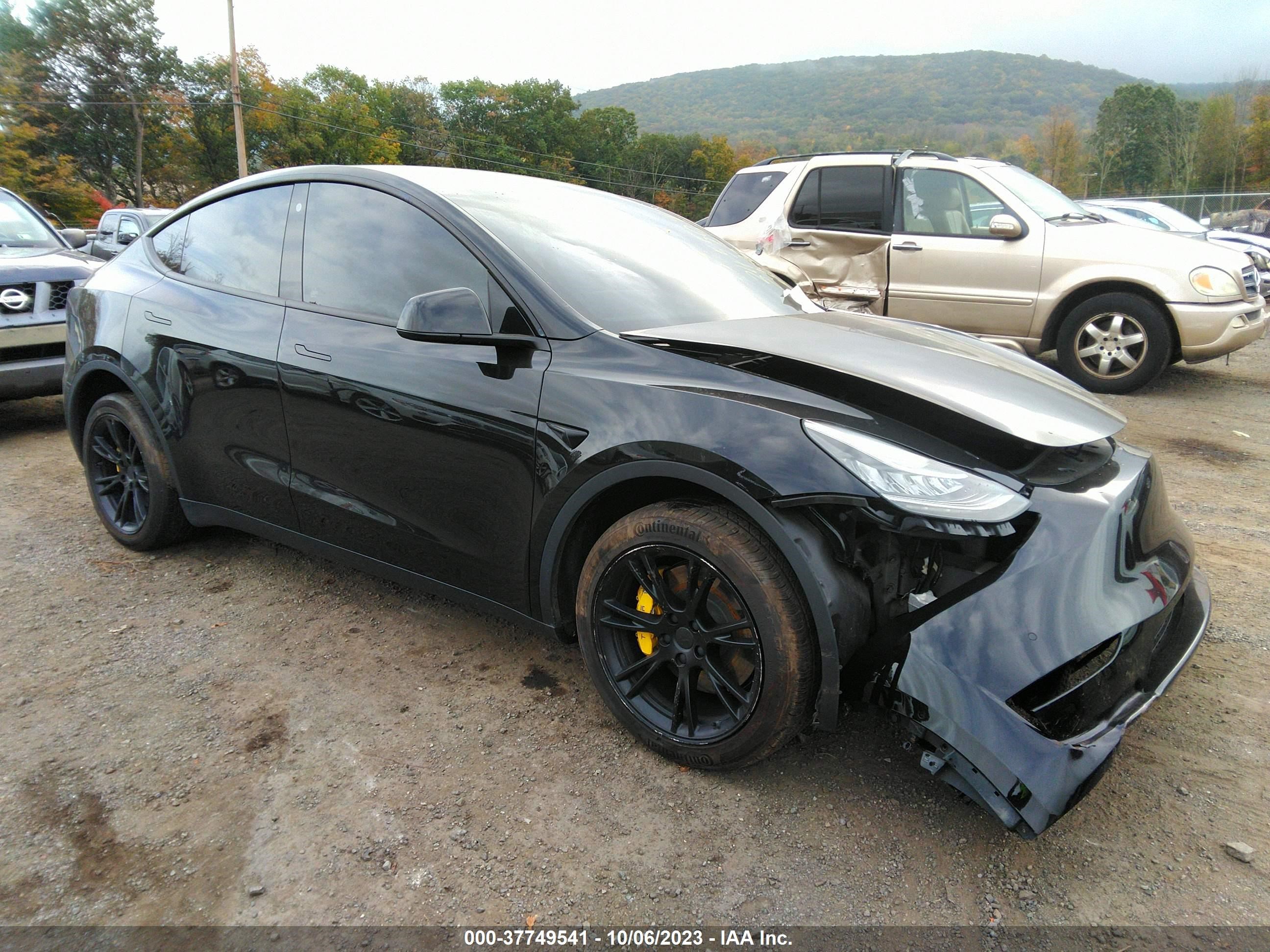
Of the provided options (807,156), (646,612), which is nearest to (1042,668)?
(646,612)

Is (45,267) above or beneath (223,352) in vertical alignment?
above

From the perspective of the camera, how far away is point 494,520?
2633 millimetres

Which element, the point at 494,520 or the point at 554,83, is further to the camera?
the point at 554,83

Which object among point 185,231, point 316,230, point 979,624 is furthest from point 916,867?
point 185,231

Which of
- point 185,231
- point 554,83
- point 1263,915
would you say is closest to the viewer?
point 1263,915

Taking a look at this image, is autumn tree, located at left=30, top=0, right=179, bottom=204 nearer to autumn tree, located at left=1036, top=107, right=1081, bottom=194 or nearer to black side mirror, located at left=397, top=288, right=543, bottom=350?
black side mirror, located at left=397, top=288, right=543, bottom=350

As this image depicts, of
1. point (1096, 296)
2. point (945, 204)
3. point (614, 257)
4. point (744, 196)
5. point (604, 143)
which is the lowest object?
point (1096, 296)

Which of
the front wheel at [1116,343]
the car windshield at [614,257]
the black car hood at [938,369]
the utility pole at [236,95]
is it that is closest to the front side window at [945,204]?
the front wheel at [1116,343]

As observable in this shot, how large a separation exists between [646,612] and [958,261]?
609 cm

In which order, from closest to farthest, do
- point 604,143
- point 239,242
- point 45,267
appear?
point 239,242, point 45,267, point 604,143

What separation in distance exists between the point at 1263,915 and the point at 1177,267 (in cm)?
636

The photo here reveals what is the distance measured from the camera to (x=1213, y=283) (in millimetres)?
6875

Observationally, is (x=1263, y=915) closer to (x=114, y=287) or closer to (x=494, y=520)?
(x=494, y=520)

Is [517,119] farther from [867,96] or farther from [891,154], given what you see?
[891,154]
